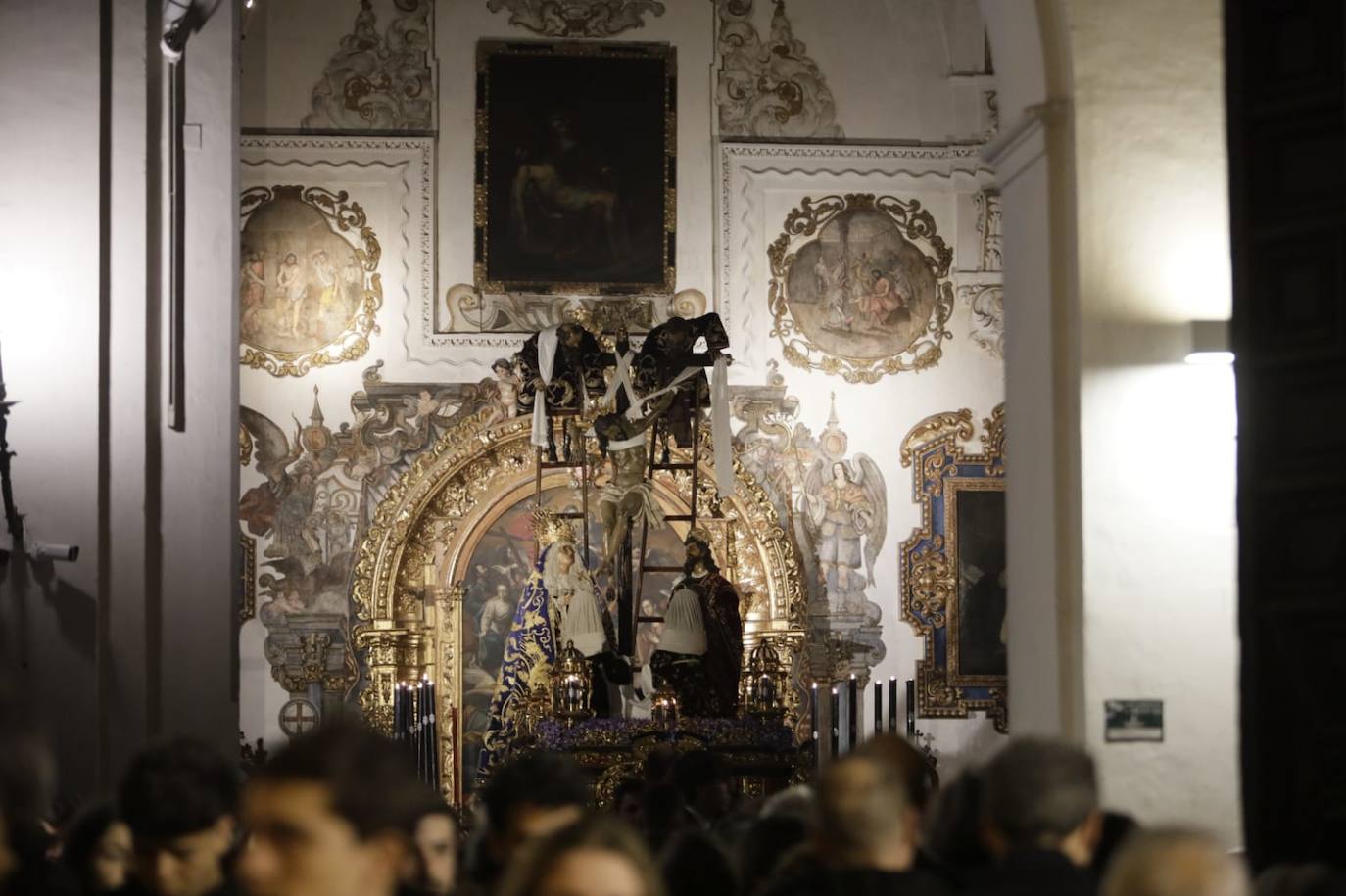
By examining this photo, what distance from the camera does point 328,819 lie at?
9.59ft

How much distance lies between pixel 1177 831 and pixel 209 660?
7970mm

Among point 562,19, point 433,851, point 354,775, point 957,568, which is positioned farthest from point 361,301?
point 354,775

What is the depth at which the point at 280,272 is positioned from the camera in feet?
58.3

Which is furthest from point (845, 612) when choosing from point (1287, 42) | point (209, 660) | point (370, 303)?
point (1287, 42)

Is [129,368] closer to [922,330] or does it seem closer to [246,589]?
[246,589]

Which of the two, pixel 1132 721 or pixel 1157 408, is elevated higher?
pixel 1157 408

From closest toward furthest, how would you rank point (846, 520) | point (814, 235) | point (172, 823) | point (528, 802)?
point (172, 823) → point (528, 802) → point (846, 520) → point (814, 235)

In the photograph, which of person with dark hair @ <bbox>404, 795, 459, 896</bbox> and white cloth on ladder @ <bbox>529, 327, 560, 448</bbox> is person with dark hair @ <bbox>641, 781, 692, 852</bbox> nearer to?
person with dark hair @ <bbox>404, 795, 459, 896</bbox>

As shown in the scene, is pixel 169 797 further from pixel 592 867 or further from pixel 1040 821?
pixel 1040 821

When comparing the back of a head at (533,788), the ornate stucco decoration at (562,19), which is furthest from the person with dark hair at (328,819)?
the ornate stucco decoration at (562,19)

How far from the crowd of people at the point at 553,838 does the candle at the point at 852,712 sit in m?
10.5

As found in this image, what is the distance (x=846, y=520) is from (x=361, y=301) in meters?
4.83

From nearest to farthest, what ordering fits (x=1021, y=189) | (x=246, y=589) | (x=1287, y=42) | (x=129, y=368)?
(x=1287, y=42) → (x=1021, y=189) → (x=129, y=368) → (x=246, y=589)

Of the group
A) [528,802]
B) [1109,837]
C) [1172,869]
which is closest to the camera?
[1172,869]
